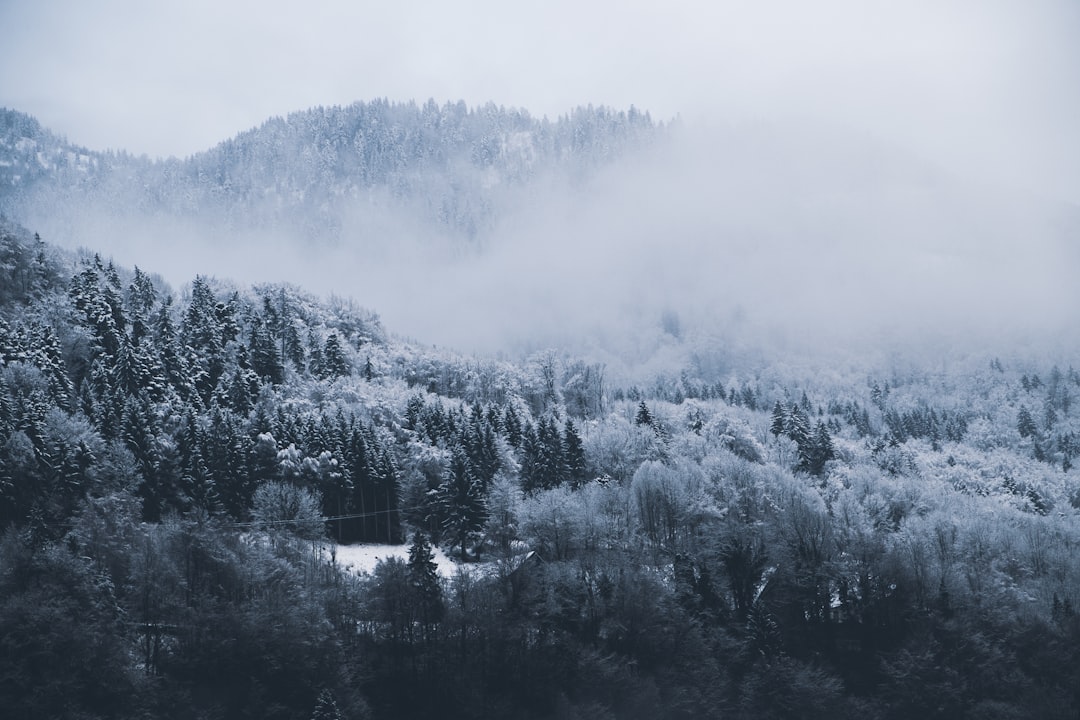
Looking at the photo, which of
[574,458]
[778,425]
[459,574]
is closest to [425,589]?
[459,574]

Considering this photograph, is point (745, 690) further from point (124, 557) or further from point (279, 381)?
point (279, 381)

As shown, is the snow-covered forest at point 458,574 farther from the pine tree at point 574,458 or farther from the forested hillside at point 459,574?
the pine tree at point 574,458

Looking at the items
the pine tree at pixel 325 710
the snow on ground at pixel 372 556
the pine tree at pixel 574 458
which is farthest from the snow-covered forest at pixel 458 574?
the snow on ground at pixel 372 556

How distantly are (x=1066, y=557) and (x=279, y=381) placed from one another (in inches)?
5241

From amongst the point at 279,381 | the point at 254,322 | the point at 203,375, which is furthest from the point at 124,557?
the point at 254,322

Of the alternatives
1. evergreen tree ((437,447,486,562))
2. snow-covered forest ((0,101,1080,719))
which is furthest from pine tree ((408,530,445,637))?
evergreen tree ((437,447,486,562))

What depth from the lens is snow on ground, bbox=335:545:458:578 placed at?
322 feet

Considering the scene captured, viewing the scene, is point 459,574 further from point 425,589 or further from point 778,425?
point 778,425

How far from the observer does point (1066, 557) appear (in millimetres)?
112625

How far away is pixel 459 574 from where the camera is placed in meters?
90.1

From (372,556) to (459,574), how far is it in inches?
678

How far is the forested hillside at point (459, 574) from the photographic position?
6938cm

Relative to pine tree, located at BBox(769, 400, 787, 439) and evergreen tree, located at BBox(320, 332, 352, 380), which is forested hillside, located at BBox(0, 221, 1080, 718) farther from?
evergreen tree, located at BBox(320, 332, 352, 380)

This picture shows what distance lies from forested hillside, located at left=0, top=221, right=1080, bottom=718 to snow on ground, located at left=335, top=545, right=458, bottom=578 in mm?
1930
